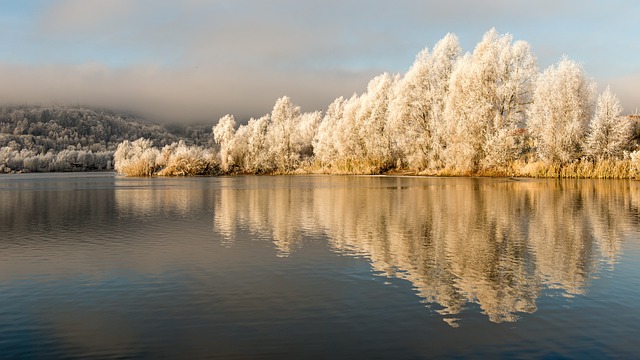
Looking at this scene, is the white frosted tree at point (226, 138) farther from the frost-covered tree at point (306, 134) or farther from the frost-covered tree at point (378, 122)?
the frost-covered tree at point (378, 122)

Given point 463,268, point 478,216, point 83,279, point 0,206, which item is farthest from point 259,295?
point 0,206

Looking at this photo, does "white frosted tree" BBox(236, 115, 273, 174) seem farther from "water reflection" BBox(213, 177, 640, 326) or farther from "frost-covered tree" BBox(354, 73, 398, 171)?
"water reflection" BBox(213, 177, 640, 326)

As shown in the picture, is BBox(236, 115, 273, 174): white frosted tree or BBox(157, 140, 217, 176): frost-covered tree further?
BBox(236, 115, 273, 174): white frosted tree

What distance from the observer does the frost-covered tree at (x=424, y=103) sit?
81062 mm

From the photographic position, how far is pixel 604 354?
895 centimetres

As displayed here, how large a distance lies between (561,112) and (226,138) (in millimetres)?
74664

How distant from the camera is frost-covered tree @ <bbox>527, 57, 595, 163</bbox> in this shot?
68688mm

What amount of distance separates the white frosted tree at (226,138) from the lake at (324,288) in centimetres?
8869

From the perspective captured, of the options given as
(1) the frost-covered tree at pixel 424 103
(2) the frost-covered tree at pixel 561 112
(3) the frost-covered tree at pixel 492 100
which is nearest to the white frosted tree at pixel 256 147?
(1) the frost-covered tree at pixel 424 103

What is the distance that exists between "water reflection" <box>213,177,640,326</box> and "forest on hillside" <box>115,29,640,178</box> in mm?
31770

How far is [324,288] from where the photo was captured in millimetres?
13492

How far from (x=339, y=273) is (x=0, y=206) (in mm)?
35537

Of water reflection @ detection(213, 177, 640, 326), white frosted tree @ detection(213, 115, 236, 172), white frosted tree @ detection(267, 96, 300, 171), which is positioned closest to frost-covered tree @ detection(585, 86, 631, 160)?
water reflection @ detection(213, 177, 640, 326)

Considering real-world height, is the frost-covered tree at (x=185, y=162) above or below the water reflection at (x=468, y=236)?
above
